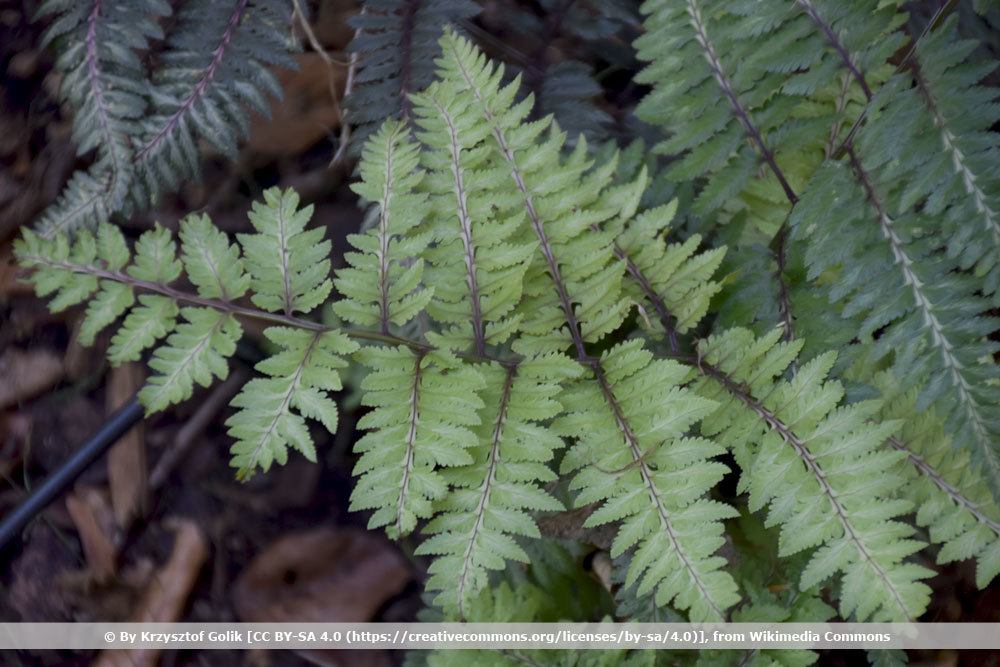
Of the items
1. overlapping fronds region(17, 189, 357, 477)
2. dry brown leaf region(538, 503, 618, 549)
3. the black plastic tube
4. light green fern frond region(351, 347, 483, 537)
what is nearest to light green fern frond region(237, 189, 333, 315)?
overlapping fronds region(17, 189, 357, 477)

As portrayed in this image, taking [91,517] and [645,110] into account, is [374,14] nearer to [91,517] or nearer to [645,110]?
[645,110]

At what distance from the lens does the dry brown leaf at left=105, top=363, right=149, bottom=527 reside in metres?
2.12

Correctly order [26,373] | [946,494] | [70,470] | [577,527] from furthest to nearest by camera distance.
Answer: [26,373] → [70,470] → [577,527] → [946,494]

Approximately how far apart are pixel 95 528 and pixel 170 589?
0.26 meters

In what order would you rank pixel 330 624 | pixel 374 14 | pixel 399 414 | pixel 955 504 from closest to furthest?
pixel 399 414
pixel 955 504
pixel 374 14
pixel 330 624

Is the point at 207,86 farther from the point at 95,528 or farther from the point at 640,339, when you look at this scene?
the point at 95,528

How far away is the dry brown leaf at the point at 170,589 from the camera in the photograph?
6.62 ft

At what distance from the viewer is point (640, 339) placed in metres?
1.39

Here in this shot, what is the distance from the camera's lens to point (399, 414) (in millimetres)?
1341

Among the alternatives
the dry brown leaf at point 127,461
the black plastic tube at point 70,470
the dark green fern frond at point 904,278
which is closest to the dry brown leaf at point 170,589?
the dry brown leaf at point 127,461

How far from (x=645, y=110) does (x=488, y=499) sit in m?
0.82

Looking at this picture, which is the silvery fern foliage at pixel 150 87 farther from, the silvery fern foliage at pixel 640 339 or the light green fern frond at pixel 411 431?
the light green fern frond at pixel 411 431

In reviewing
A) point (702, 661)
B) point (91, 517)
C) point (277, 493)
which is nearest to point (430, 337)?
point (702, 661)

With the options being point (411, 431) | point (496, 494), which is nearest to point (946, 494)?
point (496, 494)
